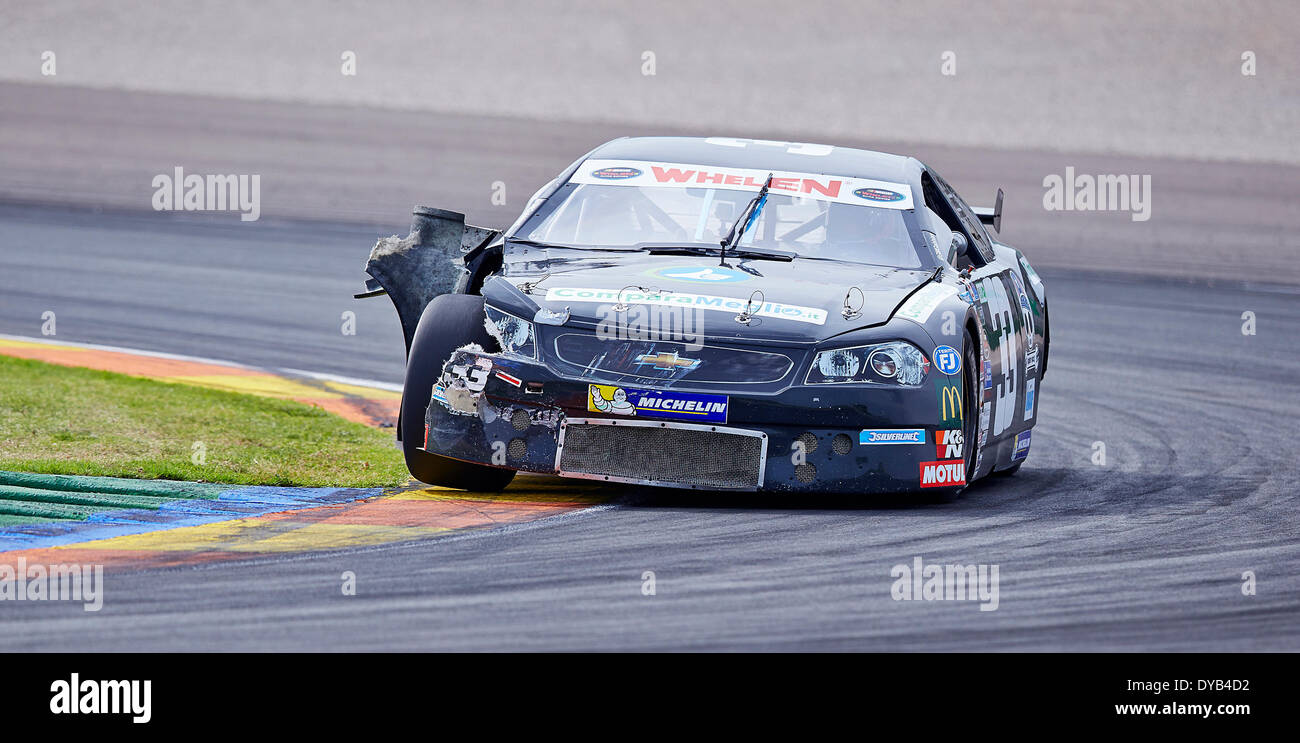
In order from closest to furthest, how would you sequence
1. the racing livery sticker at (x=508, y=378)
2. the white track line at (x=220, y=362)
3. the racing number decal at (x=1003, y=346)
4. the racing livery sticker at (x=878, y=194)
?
the racing livery sticker at (x=508, y=378), the racing number decal at (x=1003, y=346), the racing livery sticker at (x=878, y=194), the white track line at (x=220, y=362)

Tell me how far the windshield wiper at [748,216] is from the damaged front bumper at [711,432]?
3.48 feet

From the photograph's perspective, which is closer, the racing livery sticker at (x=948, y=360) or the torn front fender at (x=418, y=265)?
the racing livery sticker at (x=948, y=360)

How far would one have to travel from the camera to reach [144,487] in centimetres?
766

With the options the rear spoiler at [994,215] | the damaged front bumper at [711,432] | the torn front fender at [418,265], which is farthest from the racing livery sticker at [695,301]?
the rear spoiler at [994,215]

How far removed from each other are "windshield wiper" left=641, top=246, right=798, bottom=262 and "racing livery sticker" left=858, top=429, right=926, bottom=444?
1.13 m

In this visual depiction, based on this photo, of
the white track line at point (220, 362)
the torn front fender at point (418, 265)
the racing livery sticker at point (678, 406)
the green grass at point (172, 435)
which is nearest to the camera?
the racing livery sticker at point (678, 406)

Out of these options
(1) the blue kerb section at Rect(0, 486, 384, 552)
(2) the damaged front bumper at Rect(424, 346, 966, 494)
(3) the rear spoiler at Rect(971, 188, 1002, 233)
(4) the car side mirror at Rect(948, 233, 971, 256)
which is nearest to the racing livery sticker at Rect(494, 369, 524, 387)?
(2) the damaged front bumper at Rect(424, 346, 966, 494)

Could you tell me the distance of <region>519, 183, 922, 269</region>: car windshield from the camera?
836 centimetres

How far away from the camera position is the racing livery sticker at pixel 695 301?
7477 mm

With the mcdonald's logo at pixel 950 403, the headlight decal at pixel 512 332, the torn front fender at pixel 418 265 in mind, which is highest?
the torn front fender at pixel 418 265

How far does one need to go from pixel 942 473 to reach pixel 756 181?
174 centimetres

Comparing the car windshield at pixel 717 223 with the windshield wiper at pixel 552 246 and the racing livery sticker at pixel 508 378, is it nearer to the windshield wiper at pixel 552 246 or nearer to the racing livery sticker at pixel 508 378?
the windshield wiper at pixel 552 246
